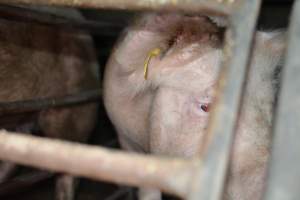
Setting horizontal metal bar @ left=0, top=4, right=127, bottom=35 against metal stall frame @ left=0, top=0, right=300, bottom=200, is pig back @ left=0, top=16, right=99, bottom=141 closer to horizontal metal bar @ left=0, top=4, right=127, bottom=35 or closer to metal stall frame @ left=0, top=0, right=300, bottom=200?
horizontal metal bar @ left=0, top=4, right=127, bottom=35

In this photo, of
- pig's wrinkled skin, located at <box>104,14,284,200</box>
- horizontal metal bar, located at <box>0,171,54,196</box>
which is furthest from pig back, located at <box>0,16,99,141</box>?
pig's wrinkled skin, located at <box>104,14,284,200</box>

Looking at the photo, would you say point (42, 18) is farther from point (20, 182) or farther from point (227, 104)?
point (227, 104)

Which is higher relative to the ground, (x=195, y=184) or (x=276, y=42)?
(x=276, y=42)

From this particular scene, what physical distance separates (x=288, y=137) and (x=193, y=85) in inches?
44.5

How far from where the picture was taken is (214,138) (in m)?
0.72

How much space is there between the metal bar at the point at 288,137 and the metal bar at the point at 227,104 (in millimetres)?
74

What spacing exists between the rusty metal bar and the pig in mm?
1460

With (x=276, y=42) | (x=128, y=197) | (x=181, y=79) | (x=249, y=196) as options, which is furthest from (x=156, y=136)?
(x=128, y=197)

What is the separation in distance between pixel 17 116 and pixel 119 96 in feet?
2.26

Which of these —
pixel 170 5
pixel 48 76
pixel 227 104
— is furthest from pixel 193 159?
pixel 48 76

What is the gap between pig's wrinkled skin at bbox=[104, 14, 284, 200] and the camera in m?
1.70

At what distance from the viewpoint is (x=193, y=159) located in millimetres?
704

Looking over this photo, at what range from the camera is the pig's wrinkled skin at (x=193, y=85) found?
170cm

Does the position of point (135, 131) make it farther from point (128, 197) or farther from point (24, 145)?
point (24, 145)
